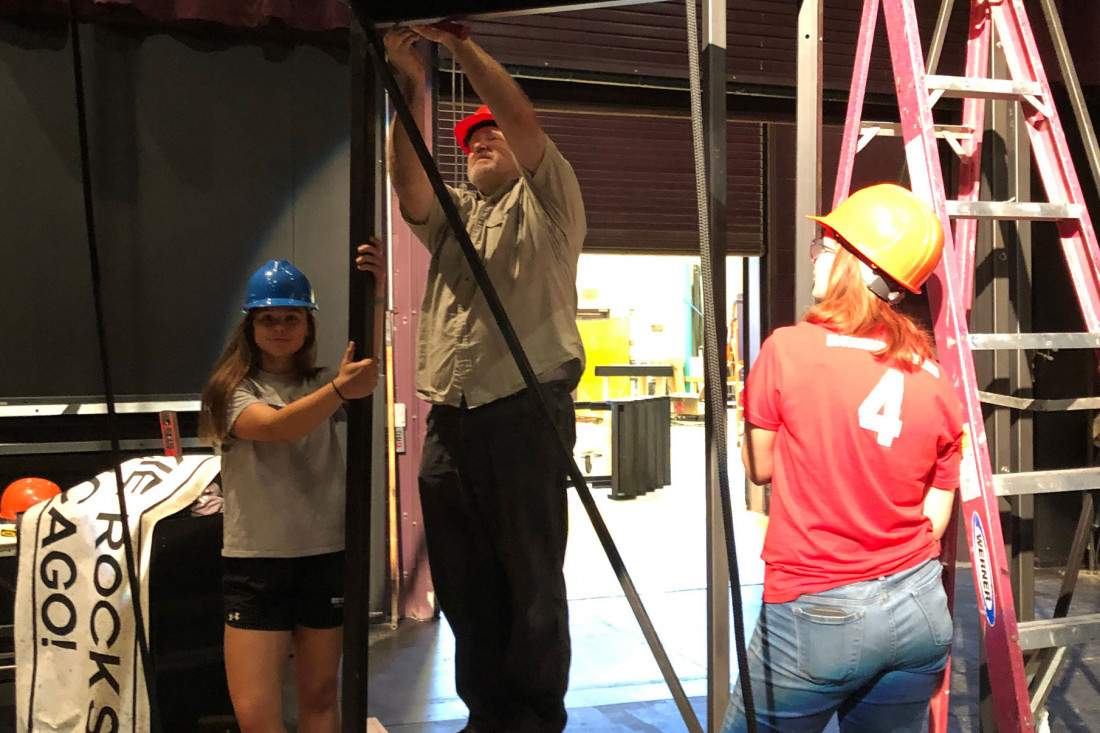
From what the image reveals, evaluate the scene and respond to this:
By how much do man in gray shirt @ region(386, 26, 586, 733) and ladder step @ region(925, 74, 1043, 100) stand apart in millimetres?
814

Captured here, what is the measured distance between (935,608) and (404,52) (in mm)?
1267

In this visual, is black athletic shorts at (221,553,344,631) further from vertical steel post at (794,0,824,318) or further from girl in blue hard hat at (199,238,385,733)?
vertical steel post at (794,0,824,318)

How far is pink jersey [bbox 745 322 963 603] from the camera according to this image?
1305mm

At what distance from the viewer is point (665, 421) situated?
6.65 metres

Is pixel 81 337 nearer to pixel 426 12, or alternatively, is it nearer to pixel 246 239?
pixel 246 239

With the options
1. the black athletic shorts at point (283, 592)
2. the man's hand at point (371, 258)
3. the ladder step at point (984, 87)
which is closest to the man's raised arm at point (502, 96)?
the man's hand at point (371, 258)

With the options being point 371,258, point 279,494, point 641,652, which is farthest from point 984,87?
point 641,652

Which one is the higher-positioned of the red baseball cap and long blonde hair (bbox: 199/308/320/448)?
the red baseball cap

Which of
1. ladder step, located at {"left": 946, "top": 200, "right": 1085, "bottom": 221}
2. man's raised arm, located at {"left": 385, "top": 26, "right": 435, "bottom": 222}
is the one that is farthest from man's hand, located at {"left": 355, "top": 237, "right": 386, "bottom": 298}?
ladder step, located at {"left": 946, "top": 200, "right": 1085, "bottom": 221}

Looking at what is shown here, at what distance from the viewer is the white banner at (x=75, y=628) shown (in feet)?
7.16

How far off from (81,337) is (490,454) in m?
2.37

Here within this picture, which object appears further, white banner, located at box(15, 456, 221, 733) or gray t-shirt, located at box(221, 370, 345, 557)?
white banner, located at box(15, 456, 221, 733)

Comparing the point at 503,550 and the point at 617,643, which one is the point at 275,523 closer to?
the point at 503,550

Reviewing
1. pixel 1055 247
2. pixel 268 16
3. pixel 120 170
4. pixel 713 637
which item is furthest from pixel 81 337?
pixel 1055 247
